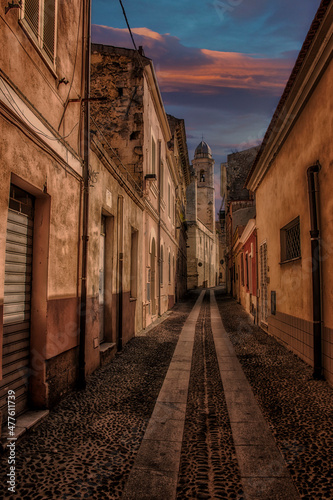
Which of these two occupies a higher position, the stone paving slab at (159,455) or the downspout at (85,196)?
the downspout at (85,196)

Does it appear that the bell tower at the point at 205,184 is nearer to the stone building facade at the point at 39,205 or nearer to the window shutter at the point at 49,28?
the stone building facade at the point at 39,205

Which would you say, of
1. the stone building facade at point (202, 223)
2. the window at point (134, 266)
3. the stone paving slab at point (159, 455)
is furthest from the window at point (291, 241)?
the stone building facade at point (202, 223)

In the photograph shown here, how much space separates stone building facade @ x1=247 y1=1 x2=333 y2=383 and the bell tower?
44.2 metres

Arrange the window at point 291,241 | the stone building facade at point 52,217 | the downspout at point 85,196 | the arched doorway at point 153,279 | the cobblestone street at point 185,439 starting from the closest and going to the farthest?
the cobblestone street at point 185,439 < the stone building facade at point 52,217 < the downspout at point 85,196 < the window at point 291,241 < the arched doorway at point 153,279

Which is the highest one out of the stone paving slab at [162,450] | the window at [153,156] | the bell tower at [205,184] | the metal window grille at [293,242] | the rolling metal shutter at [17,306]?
the bell tower at [205,184]

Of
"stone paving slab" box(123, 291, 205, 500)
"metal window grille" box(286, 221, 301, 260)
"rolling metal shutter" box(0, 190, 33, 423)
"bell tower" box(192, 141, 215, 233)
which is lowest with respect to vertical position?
"stone paving slab" box(123, 291, 205, 500)

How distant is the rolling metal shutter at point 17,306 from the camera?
3617 mm

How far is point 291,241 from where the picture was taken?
25.4ft

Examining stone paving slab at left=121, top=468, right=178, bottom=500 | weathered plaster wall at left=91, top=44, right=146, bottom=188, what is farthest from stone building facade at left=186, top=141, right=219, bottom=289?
stone paving slab at left=121, top=468, right=178, bottom=500

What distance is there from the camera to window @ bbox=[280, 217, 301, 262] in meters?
7.18

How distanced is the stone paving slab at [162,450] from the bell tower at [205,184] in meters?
48.3

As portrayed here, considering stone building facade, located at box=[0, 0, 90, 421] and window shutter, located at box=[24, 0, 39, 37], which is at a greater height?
window shutter, located at box=[24, 0, 39, 37]

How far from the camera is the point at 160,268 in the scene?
15547 mm

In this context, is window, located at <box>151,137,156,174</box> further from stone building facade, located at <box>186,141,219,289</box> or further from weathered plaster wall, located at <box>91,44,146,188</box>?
Answer: stone building facade, located at <box>186,141,219,289</box>
